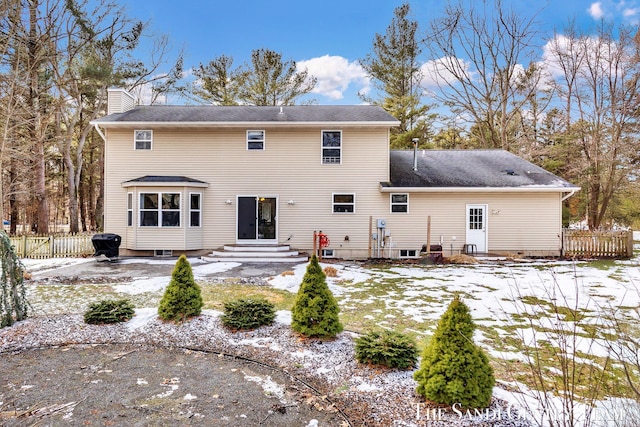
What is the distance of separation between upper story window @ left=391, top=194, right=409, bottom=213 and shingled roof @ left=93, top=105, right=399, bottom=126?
2.76 m

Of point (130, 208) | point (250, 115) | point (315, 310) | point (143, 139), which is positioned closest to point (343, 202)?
point (250, 115)

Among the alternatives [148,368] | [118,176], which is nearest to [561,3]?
[118,176]

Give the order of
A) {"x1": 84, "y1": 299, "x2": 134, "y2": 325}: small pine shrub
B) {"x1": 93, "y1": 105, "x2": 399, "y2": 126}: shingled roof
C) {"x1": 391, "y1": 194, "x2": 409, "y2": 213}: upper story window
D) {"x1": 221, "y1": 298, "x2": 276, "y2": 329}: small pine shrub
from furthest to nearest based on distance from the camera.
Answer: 1. {"x1": 391, "y1": 194, "x2": 409, "y2": 213}: upper story window
2. {"x1": 93, "y1": 105, "x2": 399, "y2": 126}: shingled roof
3. {"x1": 84, "y1": 299, "x2": 134, "y2": 325}: small pine shrub
4. {"x1": 221, "y1": 298, "x2": 276, "y2": 329}: small pine shrub

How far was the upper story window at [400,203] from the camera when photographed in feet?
44.0

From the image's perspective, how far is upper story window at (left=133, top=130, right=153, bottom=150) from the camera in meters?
13.5

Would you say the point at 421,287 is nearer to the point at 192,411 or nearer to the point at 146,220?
the point at 192,411

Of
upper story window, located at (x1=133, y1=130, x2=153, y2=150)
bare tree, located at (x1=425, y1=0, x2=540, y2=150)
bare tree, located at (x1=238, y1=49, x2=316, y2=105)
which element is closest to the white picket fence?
upper story window, located at (x1=133, y1=130, x2=153, y2=150)

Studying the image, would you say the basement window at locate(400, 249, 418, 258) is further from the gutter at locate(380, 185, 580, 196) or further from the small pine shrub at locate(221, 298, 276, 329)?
the small pine shrub at locate(221, 298, 276, 329)

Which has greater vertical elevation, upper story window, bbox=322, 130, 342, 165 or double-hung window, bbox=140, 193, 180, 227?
upper story window, bbox=322, 130, 342, 165

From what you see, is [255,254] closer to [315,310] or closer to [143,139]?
[143,139]

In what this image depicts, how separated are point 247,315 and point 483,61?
2294 centimetres

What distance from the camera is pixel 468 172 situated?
14.1 meters

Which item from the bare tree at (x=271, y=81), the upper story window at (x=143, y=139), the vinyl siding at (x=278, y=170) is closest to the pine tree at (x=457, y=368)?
the vinyl siding at (x=278, y=170)

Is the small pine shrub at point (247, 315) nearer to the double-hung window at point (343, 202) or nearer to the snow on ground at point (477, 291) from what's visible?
the snow on ground at point (477, 291)
